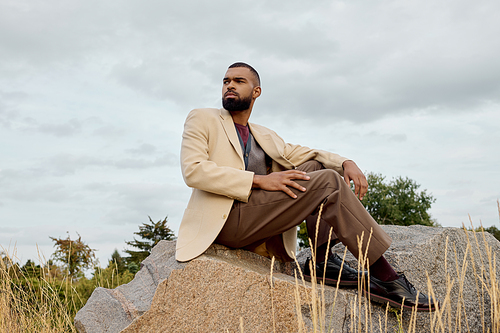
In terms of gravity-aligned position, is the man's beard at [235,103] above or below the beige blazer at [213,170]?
above

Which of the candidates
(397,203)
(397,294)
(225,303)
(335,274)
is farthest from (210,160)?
(397,203)

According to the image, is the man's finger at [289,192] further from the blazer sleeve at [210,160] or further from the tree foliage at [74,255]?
the tree foliage at [74,255]

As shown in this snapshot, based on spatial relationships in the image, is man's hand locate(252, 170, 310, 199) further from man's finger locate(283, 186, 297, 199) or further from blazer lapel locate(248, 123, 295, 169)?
blazer lapel locate(248, 123, 295, 169)

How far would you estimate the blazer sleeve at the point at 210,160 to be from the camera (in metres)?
3.22

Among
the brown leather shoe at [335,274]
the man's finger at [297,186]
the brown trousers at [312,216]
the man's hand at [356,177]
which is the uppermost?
the man's hand at [356,177]

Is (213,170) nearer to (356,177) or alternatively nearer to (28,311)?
(356,177)

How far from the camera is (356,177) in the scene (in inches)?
139

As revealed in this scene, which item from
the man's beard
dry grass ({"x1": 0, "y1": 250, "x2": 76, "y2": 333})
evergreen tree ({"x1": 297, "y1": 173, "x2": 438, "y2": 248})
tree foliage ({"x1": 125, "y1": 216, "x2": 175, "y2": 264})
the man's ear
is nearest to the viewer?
the man's beard

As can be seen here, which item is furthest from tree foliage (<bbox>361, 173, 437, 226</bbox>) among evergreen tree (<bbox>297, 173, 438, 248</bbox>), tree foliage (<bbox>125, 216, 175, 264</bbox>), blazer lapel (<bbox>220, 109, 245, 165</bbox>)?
blazer lapel (<bbox>220, 109, 245, 165</bbox>)

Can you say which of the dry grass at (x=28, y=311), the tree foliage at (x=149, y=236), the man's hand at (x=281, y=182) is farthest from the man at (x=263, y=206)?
the tree foliage at (x=149, y=236)

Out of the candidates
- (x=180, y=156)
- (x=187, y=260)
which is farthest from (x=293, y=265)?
(x=180, y=156)

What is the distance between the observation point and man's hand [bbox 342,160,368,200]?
3.52 meters

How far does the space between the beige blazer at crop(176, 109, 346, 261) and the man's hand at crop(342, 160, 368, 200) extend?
0.10 meters

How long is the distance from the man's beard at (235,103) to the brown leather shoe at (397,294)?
179cm
